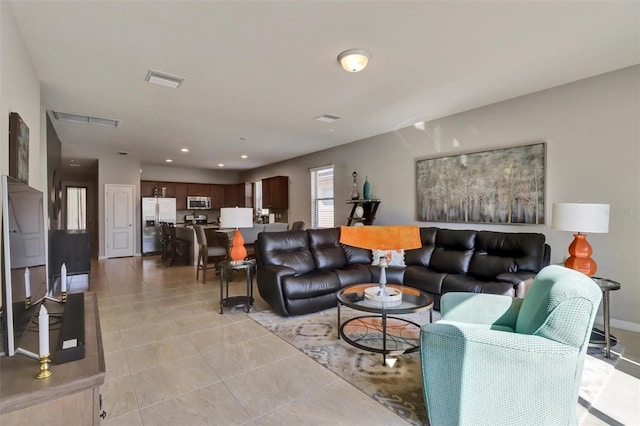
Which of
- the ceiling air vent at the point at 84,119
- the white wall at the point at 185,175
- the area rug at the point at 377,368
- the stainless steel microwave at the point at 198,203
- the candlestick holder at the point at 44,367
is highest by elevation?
the ceiling air vent at the point at 84,119

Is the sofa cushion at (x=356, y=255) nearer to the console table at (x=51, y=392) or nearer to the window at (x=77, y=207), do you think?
the console table at (x=51, y=392)

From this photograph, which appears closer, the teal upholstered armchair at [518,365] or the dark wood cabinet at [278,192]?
the teal upholstered armchair at [518,365]

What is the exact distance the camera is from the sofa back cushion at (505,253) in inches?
133

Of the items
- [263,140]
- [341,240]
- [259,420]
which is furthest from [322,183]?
[259,420]

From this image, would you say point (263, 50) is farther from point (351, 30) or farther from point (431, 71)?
point (431, 71)

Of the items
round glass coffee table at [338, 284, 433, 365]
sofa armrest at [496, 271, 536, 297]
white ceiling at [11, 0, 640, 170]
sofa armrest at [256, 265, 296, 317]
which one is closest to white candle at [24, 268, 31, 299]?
white ceiling at [11, 0, 640, 170]

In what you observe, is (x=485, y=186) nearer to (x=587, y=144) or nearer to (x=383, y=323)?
(x=587, y=144)

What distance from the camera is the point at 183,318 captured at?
3543 millimetres

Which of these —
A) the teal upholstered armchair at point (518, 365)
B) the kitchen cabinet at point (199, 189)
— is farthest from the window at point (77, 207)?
the teal upholstered armchair at point (518, 365)

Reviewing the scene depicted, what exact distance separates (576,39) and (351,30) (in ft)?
6.13

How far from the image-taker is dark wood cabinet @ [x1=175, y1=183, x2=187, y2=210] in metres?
9.59

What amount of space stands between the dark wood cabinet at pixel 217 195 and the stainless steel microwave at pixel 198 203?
231 mm

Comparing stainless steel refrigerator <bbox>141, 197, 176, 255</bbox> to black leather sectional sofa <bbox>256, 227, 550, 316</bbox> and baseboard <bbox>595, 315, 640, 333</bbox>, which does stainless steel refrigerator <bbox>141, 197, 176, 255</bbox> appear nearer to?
black leather sectional sofa <bbox>256, 227, 550, 316</bbox>

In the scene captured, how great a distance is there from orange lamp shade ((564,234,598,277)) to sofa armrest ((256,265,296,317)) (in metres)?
2.76
